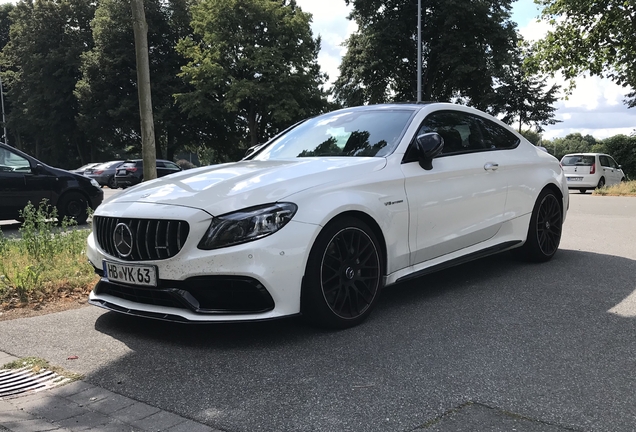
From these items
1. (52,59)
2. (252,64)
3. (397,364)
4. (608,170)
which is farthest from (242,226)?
(52,59)

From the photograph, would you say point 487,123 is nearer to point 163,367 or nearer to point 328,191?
point 328,191

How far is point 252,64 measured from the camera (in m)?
36.2

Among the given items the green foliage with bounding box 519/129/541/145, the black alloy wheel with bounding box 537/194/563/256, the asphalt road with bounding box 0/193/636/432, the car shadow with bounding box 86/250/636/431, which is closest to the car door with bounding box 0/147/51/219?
the asphalt road with bounding box 0/193/636/432

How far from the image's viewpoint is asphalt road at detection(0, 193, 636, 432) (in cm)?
272

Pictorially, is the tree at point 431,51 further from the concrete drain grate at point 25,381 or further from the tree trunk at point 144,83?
the concrete drain grate at point 25,381

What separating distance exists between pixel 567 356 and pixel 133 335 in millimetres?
2831

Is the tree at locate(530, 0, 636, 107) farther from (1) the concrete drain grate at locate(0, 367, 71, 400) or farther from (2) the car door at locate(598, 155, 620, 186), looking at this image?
(1) the concrete drain grate at locate(0, 367, 71, 400)

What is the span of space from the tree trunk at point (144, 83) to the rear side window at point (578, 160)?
19.0m

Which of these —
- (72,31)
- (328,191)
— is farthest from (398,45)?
(328,191)

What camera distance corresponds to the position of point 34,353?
3.77m

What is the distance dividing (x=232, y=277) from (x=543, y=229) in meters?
3.89

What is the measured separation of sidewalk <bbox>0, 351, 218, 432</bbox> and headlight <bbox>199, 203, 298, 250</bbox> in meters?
1.04

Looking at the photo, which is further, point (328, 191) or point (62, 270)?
point (62, 270)

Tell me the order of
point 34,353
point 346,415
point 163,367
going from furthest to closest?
point 34,353 < point 163,367 < point 346,415
